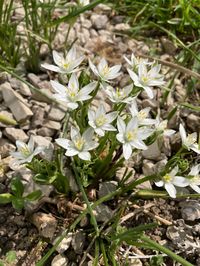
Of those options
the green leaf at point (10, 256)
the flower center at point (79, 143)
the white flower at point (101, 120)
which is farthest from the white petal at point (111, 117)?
the green leaf at point (10, 256)

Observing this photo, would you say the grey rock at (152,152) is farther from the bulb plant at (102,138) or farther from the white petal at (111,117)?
the white petal at (111,117)

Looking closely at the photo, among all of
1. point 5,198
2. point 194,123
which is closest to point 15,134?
point 5,198

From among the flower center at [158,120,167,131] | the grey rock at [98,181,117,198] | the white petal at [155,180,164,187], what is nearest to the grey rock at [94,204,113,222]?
the grey rock at [98,181,117,198]

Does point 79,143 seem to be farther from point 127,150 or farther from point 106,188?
point 106,188

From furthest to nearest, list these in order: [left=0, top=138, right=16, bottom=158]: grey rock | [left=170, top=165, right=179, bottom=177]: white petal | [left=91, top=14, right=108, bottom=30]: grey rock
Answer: [left=91, top=14, right=108, bottom=30]: grey rock < [left=0, top=138, right=16, bottom=158]: grey rock < [left=170, top=165, right=179, bottom=177]: white petal

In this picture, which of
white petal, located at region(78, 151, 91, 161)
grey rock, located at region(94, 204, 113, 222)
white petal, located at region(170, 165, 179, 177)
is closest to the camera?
white petal, located at region(78, 151, 91, 161)

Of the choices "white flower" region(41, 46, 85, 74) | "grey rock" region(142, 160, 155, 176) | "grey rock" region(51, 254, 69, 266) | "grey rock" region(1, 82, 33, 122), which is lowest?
"grey rock" region(51, 254, 69, 266)

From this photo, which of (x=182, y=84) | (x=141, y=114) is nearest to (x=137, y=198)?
(x=141, y=114)

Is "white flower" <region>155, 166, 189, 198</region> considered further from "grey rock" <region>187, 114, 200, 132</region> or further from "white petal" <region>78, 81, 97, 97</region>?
"grey rock" <region>187, 114, 200, 132</region>
